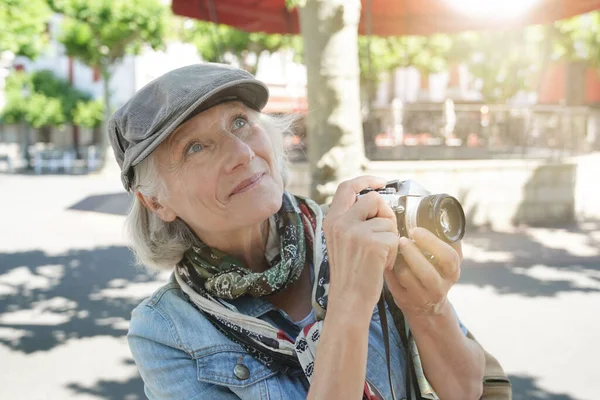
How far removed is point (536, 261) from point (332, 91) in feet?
13.3

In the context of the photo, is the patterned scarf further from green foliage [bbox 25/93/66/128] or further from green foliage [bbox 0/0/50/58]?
green foliage [bbox 25/93/66/128]

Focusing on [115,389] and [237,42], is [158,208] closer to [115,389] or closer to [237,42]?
[115,389]

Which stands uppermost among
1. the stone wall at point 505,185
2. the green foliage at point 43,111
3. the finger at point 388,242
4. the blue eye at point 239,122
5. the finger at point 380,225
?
the green foliage at point 43,111

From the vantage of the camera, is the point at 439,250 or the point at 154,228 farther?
the point at 154,228

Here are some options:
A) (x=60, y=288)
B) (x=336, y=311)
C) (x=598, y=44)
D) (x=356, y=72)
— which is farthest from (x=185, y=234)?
(x=598, y=44)

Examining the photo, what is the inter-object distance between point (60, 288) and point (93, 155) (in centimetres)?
1922

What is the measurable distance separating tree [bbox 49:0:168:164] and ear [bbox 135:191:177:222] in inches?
810

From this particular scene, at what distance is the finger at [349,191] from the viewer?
136 centimetres

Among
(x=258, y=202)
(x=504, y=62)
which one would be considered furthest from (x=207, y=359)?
(x=504, y=62)

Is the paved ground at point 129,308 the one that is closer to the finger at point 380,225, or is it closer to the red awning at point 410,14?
the red awning at point 410,14

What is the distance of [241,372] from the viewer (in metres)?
1.52

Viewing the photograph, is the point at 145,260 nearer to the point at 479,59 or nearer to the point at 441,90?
the point at 479,59

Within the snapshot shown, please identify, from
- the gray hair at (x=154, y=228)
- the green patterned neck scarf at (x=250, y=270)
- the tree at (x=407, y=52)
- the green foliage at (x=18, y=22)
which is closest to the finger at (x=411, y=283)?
the green patterned neck scarf at (x=250, y=270)

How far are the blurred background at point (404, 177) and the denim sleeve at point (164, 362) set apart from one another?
960mm
